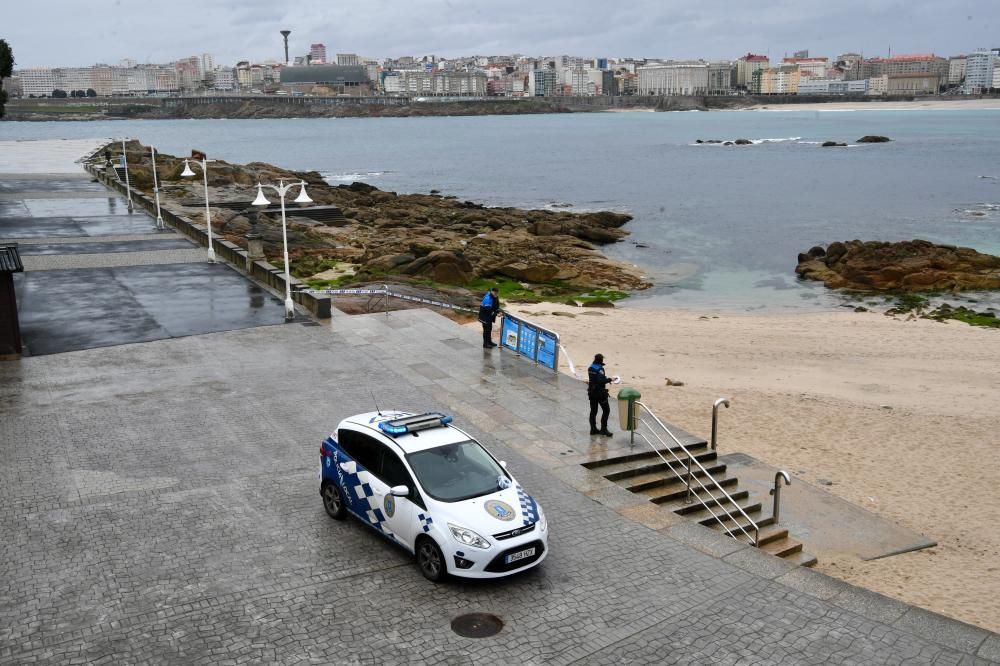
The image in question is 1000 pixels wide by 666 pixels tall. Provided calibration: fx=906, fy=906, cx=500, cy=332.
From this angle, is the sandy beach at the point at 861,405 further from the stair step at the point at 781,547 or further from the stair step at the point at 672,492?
the stair step at the point at 672,492

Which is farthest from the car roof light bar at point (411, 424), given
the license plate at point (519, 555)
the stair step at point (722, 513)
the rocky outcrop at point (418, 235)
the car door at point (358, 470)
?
the rocky outcrop at point (418, 235)

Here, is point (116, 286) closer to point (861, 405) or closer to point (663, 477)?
point (663, 477)

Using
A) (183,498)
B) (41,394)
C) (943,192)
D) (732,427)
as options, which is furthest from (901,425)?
(943,192)

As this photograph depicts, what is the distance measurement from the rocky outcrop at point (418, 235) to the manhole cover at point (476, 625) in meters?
25.3

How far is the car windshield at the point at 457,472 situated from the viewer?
36.8ft

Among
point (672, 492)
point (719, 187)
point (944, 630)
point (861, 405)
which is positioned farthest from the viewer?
point (719, 187)

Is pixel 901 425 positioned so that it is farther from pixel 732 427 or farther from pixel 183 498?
pixel 183 498

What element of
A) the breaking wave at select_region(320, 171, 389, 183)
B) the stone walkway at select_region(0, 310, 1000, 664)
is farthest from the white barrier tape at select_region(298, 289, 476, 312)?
the breaking wave at select_region(320, 171, 389, 183)

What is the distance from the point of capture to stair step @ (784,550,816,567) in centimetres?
1366

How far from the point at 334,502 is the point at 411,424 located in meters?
A: 1.64

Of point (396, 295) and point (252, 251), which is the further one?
point (252, 251)

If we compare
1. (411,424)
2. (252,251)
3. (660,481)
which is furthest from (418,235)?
(411,424)

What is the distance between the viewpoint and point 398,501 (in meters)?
11.3

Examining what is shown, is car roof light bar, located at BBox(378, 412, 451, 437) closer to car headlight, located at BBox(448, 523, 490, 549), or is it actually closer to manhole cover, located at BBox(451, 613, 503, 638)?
car headlight, located at BBox(448, 523, 490, 549)
